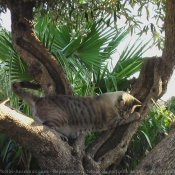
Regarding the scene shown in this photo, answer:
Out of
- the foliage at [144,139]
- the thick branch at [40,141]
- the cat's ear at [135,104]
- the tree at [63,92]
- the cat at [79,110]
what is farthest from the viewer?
the foliage at [144,139]

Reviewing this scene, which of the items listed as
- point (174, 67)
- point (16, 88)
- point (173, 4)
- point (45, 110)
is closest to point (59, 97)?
point (45, 110)

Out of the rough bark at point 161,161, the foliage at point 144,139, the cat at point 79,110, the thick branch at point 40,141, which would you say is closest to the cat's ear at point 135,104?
the cat at point 79,110

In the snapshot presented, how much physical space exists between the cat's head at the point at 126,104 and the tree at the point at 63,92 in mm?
71

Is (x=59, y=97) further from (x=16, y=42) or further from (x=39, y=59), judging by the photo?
(x=16, y=42)

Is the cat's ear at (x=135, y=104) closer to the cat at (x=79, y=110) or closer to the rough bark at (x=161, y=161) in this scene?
the cat at (x=79, y=110)

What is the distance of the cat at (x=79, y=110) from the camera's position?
91.3 inches

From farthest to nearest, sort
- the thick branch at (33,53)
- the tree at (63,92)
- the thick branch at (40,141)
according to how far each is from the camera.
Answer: the thick branch at (33,53) < the tree at (63,92) < the thick branch at (40,141)

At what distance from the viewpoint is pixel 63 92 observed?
2.73 m

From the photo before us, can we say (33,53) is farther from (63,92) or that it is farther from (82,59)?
(82,59)

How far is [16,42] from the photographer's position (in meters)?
2.66

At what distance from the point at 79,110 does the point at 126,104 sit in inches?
17.4

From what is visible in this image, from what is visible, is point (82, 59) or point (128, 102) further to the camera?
point (82, 59)

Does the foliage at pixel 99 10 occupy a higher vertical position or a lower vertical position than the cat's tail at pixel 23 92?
higher

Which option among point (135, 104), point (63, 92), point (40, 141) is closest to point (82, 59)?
point (63, 92)
